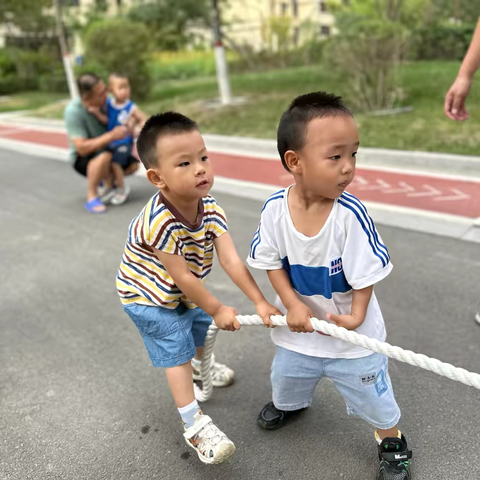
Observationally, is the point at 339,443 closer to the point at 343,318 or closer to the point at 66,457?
the point at 343,318

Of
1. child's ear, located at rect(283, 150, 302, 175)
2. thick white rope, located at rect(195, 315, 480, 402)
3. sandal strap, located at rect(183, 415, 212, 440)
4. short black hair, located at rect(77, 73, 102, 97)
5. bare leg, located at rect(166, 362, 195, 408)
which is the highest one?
child's ear, located at rect(283, 150, 302, 175)

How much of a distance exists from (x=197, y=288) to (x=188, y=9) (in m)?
27.9

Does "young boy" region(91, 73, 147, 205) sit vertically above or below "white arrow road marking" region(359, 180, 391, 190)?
above

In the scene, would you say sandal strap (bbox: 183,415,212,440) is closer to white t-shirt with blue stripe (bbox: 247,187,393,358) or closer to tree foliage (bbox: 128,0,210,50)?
white t-shirt with blue stripe (bbox: 247,187,393,358)

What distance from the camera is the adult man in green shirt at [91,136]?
17.0 ft

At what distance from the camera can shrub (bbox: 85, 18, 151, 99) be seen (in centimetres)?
1328

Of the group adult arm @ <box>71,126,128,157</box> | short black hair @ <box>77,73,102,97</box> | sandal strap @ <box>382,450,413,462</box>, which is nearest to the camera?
sandal strap @ <box>382,450,413,462</box>

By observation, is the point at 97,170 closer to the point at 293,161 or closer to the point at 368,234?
the point at 293,161

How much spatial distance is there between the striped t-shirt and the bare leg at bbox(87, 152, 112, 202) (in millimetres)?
3755

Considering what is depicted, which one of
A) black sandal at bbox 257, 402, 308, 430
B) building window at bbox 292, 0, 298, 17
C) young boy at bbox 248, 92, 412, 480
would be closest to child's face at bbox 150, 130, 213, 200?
young boy at bbox 248, 92, 412, 480

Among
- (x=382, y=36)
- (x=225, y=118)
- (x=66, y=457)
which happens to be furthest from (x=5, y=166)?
(x=66, y=457)

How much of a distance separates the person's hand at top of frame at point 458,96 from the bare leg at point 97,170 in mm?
3835

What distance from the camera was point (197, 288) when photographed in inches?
74.4

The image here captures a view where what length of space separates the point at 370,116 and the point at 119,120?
476 centimetres
